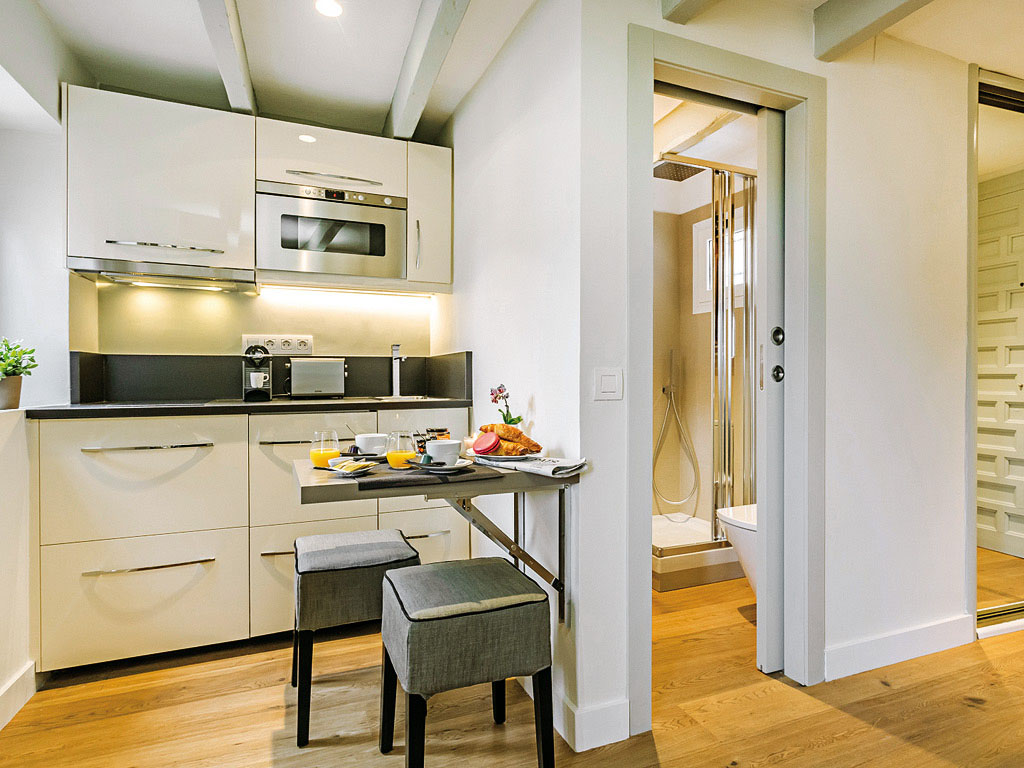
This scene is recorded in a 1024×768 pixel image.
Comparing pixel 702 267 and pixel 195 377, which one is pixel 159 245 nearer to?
pixel 195 377

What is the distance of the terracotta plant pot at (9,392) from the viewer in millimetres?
2039

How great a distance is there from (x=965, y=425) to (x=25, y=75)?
3825mm

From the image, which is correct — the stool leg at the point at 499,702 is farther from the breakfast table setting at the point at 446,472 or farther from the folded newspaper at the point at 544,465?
the folded newspaper at the point at 544,465

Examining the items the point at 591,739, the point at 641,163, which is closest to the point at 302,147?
the point at 641,163

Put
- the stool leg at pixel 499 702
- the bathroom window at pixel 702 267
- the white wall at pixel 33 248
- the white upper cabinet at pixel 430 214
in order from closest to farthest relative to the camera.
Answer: the stool leg at pixel 499 702
the white wall at pixel 33 248
the white upper cabinet at pixel 430 214
the bathroom window at pixel 702 267

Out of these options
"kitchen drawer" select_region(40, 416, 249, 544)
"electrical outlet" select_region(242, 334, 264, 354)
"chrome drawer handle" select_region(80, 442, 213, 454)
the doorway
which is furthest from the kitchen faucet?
the doorway

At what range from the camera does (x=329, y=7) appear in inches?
84.7

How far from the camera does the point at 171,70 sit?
2641mm

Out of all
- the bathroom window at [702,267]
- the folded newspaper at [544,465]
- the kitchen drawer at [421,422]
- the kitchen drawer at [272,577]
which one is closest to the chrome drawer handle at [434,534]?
the kitchen drawer at [421,422]

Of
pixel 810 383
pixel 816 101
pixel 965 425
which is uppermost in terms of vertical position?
pixel 816 101

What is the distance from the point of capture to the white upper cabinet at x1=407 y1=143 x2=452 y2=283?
9.75 ft

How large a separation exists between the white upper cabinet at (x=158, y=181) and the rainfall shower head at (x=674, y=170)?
2.13 m

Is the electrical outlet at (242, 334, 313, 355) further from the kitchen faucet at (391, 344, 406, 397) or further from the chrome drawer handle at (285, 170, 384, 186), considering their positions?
the chrome drawer handle at (285, 170, 384, 186)

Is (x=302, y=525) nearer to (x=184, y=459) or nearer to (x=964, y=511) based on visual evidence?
(x=184, y=459)
